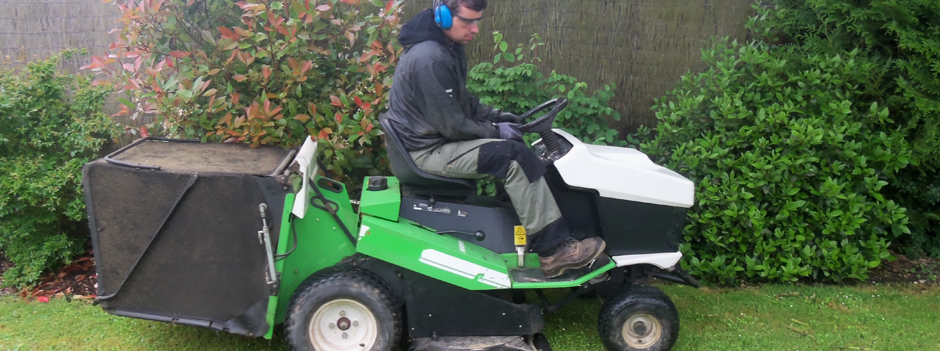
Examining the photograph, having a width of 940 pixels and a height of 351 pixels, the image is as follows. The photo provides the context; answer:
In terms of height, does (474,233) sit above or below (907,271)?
above

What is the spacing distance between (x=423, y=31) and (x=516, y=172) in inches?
34.7

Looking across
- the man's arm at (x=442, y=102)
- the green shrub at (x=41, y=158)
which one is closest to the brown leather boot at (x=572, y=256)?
the man's arm at (x=442, y=102)

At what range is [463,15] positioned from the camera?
131 inches

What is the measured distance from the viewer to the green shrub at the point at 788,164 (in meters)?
4.35

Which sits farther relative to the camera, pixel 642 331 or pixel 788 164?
pixel 788 164

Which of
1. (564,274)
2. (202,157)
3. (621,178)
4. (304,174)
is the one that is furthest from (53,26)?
(621,178)

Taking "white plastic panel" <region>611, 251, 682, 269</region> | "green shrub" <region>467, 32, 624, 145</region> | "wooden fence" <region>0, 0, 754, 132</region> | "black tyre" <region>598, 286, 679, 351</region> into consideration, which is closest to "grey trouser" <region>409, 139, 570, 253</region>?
"white plastic panel" <region>611, 251, 682, 269</region>

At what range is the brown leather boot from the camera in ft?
11.0

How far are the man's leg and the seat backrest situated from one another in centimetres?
5

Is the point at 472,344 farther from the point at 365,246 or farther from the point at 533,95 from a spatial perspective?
the point at 533,95

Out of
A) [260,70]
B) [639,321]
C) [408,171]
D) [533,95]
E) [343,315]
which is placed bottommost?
[639,321]

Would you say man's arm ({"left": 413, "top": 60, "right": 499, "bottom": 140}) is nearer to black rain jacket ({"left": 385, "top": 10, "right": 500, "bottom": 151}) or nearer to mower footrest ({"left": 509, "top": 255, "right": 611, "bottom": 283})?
black rain jacket ({"left": 385, "top": 10, "right": 500, "bottom": 151})

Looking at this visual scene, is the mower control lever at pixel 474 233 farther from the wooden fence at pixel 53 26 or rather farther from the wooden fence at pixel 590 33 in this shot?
the wooden fence at pixel 53 26

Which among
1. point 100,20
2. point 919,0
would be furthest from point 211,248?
point 919,0
